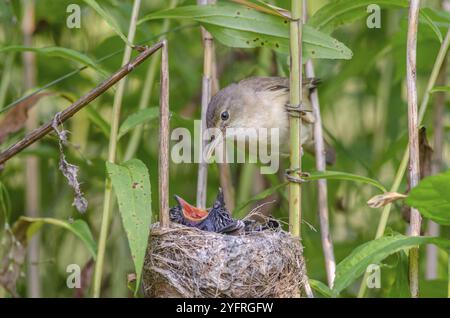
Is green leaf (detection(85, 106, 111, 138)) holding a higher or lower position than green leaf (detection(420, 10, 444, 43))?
lower

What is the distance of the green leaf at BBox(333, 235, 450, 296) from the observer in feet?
6.90

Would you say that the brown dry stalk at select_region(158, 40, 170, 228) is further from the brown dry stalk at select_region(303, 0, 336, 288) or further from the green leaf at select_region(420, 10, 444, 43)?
the green leaf at select_region(420, 10, 444, 43)

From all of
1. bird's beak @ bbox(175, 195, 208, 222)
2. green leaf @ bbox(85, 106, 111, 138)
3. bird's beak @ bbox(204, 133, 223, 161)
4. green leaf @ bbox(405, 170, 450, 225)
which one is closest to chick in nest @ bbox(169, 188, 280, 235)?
bird's beak @ bbox(175, 195, 208, 222)

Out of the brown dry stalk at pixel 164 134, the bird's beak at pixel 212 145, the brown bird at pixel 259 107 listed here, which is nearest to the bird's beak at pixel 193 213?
the bird's beak at pixel 212 145

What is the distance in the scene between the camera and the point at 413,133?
2.38m

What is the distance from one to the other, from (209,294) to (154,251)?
0.23m

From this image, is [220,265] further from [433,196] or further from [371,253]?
[433,196]

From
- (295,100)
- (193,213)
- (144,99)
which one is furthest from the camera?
(144,99)

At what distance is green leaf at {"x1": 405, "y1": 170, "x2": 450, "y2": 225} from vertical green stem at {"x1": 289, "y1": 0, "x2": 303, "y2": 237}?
0.39 m

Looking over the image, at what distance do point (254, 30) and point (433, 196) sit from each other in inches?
32.4

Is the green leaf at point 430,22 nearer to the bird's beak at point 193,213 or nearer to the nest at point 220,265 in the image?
the nest at point 220,265

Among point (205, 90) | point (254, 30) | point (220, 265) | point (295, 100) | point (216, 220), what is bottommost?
point (220, 265)

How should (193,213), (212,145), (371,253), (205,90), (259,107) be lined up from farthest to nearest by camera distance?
1. (259,107)
2. (212,145)
3. (193,213)
4. (205,90)
5. (371,253)

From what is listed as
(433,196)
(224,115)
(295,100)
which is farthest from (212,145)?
(433,196)
